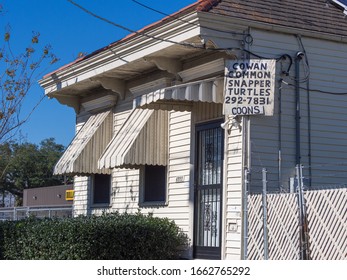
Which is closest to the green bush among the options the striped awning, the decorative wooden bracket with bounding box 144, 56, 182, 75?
the striped awning

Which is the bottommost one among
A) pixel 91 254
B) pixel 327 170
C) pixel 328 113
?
pixel 91 254

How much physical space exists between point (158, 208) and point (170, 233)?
1.37 metres

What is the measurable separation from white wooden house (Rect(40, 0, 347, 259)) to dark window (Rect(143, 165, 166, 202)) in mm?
28

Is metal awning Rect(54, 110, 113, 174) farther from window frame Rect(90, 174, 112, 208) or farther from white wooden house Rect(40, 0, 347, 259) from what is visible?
white wooden house Rect(40, 0, 347, 259)

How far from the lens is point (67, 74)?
59.3 ft

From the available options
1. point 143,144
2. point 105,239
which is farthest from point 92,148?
point 105,239

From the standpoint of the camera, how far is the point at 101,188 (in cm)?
1922

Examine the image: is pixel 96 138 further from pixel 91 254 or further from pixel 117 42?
pixel 91 254

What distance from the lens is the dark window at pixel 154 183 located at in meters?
16.0

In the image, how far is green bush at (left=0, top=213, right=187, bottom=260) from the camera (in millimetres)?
13438

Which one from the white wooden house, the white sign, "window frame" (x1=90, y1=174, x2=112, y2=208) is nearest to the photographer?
the white sign

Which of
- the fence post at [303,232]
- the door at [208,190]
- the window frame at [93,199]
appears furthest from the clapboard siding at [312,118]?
the window frame at [93,199]

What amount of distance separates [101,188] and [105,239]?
574 cm
